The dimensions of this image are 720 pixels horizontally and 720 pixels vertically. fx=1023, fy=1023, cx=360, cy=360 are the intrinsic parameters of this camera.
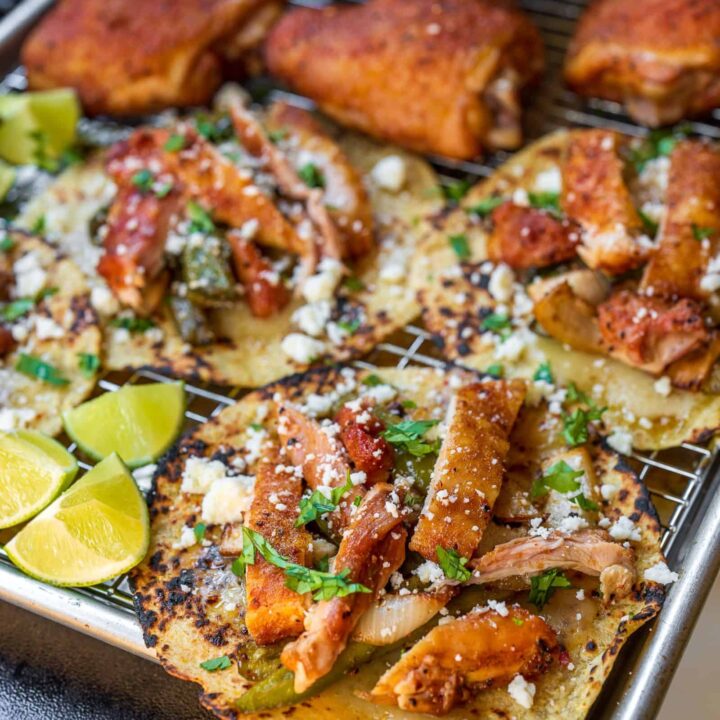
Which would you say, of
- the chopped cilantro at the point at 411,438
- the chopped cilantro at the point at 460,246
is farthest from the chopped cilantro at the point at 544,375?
the chopped cilantro at the point at 460,246

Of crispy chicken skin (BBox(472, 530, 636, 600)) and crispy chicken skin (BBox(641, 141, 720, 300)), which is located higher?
crispy chicken skin (BBox(641, 141, 720, 300))

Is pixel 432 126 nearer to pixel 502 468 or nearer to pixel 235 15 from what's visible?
pixel 235 15

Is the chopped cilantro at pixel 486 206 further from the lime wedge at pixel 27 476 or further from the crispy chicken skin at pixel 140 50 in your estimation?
the lime wedge at pixel 27 476

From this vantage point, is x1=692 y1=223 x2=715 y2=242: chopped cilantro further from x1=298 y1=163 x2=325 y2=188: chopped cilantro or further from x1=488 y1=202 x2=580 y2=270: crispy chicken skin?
x1=298 y1=163 x2=325 y2=188: chopped cilantro

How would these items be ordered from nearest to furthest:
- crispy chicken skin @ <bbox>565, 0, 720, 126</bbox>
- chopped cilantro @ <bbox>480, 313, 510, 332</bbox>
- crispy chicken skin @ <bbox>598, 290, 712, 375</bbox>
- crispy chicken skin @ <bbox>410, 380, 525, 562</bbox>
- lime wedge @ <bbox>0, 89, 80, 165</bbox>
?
1. crispy chicken skin @ <bbox>410, 380, 525, 562</bbox>
2. crispy chicken skin @ <bbox>598, 290, 712, 375</bbox>
3. chopped cilantro @ <bbox>480, 313, 510, 332</bbox>
4. crispy chicken skin @ <bbox>565, 0, 720, 126</bbox>
5. lime wedge @ <bbox>0, 89, 80, 165</bbox>

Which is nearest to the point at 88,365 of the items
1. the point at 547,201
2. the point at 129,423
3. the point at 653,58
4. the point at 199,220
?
the point at 129,423

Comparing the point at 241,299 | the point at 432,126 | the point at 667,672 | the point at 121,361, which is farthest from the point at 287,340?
the point at 667,672

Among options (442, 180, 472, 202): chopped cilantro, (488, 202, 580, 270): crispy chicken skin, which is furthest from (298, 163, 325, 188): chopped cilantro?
(488, 202, 580, 270): crispy chicken skin
